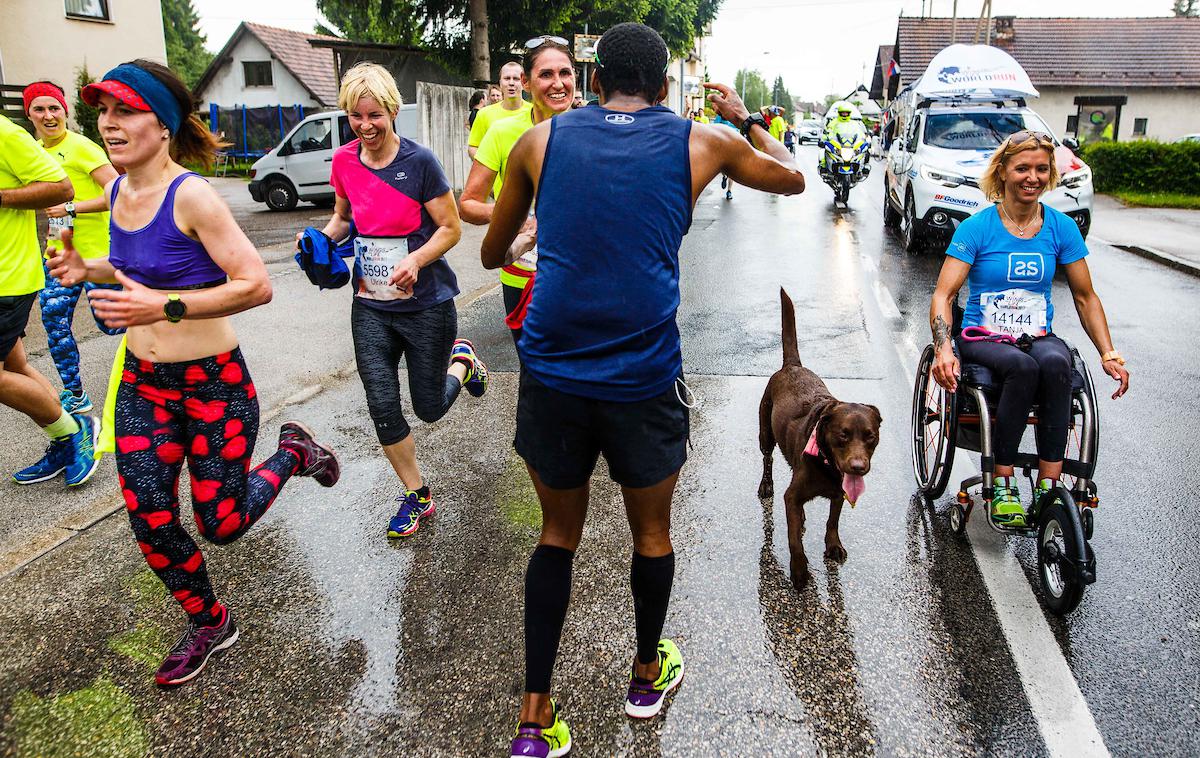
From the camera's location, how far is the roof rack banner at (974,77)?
12.9 m

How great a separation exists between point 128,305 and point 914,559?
318cm

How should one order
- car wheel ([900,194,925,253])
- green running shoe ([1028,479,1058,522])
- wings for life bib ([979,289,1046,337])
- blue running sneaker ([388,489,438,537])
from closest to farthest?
green running shoe ([1028,479,1058,522]), wings for life bib ([979,289,1046,337]), blue running sneaker ([388,489,438,537]), car wheel ([900,194,925,253])

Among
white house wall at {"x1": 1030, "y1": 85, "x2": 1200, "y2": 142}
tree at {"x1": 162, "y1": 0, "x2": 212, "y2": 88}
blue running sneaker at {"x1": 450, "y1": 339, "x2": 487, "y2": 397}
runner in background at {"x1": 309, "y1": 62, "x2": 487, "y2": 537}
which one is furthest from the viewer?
tree at {"x1": 162, "y1": 0, "x2": 212, "y2": 88}

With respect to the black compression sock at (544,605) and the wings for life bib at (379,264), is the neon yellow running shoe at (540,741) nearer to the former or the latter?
the black compression sock at (544,605)

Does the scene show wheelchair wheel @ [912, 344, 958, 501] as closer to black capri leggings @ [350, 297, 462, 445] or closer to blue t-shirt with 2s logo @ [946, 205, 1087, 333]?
blue t-shirt with 2s logo @ [946, 205, 1087, 333]

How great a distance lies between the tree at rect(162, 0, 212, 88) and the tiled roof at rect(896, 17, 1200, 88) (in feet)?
183

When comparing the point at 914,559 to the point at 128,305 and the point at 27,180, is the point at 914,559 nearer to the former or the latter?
the point at 128,305

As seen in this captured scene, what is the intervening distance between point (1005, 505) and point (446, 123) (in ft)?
56.2

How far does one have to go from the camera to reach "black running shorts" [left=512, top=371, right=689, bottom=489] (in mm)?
2246

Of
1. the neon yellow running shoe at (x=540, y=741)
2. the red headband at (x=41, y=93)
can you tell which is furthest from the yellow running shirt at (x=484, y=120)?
the neon yellow running shoe at (x=540, y=741)

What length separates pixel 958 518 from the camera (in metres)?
3.84

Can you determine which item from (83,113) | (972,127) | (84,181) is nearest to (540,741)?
(84,181)

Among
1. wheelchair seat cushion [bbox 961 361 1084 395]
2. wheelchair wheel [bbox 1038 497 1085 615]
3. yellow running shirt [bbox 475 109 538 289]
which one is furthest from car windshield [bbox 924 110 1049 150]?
wheelchair wheel [bbox 1038 497 1085 615]

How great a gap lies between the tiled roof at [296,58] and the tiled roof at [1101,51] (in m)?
28.1
